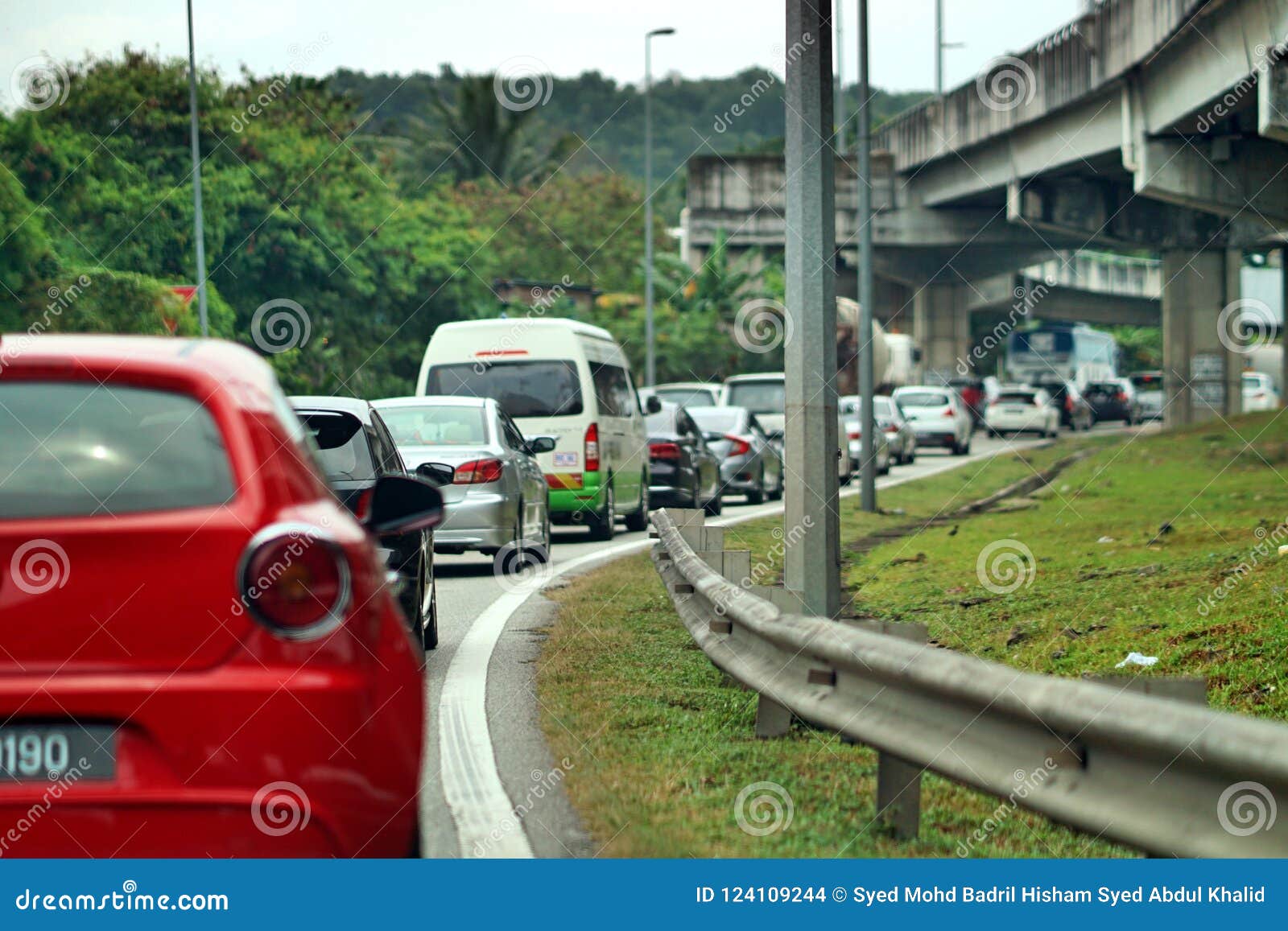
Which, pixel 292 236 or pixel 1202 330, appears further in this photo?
pixel 1202 330

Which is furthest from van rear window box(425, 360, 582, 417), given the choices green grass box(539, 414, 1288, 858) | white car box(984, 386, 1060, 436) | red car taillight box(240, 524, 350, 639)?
white car box(984, 386, 1060, 436)

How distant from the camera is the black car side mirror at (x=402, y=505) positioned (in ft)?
17.0

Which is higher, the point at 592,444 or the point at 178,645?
the point at 178,645

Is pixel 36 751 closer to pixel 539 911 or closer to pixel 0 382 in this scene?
pixel 0 382

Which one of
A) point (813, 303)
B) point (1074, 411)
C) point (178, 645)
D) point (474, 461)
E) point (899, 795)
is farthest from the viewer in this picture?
point (1074, 411)

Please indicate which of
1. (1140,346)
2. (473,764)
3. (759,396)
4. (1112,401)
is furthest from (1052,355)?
(473,764)

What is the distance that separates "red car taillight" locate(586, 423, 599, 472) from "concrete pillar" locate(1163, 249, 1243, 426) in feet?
108

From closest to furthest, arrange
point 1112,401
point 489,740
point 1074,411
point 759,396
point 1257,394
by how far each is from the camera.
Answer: point 489,740, point 759,396, point 1074,411, point 1257,394, point 1112,401

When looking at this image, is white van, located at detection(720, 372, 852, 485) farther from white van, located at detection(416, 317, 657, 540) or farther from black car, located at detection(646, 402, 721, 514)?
white van, located at detection(416, 317, 657, 540)

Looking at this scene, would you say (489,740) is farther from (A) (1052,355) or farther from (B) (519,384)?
(A) (1052,355)

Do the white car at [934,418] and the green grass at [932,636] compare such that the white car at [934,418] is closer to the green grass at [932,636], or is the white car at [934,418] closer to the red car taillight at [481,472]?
the green grass at [932,636]

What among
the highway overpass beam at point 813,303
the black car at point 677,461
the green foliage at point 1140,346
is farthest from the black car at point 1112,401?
the green foliage at point 1140,346

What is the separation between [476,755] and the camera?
7039 millimetres

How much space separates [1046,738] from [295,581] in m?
1.68
